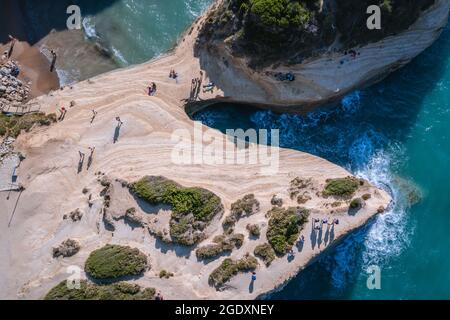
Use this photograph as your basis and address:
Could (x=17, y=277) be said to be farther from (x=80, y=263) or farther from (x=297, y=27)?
(x=297, y=27)

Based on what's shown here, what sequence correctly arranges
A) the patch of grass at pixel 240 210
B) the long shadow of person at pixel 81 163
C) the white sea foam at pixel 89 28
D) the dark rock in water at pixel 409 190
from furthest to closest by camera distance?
the white sea foam at pixel 89 28 < the dark rock in water at pixel 409 190 < the long shadow of person at pixel 81 163 < the patch of grass at pixel 240 210

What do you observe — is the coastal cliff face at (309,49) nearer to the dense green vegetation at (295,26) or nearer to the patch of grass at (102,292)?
the dense green vegetation at (295,26)

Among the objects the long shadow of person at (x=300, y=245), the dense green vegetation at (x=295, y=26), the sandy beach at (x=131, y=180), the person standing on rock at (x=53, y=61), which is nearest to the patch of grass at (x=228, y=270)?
the sandy beach at (x=131, y=180)

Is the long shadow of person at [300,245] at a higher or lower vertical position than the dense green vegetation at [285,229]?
lower

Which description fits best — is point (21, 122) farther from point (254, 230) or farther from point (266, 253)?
point (266, 253)

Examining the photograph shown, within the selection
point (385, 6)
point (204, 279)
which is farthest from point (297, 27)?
point (204, 279)

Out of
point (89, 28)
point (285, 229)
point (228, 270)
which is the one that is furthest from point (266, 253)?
point (89, 28)

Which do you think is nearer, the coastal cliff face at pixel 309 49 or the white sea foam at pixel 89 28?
the coastal cliff face at pixel 309 49
